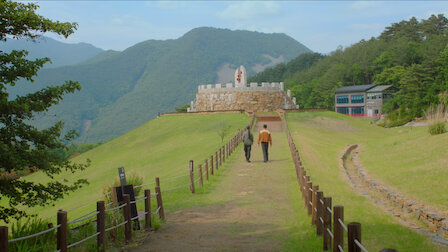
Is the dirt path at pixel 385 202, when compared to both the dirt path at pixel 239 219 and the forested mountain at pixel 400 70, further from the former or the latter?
the forested mountain at pixel 400 70

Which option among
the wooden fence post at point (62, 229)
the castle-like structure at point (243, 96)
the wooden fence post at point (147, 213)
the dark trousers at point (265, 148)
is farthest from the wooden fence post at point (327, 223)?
the castle-like structure at point (243, 96)

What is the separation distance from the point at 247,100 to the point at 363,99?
26.0 metres

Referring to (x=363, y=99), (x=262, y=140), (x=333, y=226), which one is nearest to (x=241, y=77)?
(x=363, y=99)

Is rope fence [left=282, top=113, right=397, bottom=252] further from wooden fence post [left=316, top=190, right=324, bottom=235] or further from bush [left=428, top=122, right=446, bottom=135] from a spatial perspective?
bush [left=428, top=122, right=446, bottom=135]

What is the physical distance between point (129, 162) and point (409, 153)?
770 inches

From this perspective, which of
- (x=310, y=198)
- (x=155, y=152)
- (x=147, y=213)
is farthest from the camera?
(x=155, y=152)

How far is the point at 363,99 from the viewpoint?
69750mm

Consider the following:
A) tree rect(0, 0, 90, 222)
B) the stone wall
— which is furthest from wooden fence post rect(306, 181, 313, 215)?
the stone wall

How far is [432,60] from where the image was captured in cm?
5778

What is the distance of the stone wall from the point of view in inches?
2094

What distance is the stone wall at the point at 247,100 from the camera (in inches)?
2094

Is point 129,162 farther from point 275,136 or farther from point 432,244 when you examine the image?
point 432,244

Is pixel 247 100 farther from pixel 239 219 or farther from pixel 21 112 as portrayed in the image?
pixel 21 112

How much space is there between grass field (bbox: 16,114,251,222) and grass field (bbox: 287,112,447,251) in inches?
208
